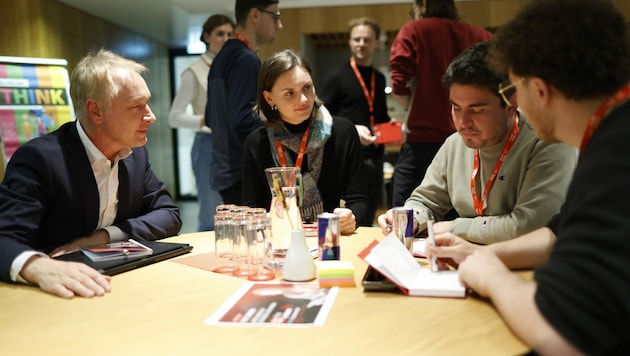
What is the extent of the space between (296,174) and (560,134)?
2.44 feet

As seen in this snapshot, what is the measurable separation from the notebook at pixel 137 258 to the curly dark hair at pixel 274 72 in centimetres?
90

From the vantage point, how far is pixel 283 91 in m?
2.61

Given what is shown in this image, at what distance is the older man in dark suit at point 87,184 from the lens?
1.76 m

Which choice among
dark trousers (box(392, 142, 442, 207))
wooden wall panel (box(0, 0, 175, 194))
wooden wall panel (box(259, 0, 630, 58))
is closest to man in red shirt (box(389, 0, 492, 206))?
dark trousers (box(392, 142, 442, 207))

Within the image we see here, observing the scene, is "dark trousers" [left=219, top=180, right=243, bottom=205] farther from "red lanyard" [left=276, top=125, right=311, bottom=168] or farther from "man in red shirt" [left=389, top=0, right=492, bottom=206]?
"man in red shirt" [left=389, top=0, right=492, bottom=206]

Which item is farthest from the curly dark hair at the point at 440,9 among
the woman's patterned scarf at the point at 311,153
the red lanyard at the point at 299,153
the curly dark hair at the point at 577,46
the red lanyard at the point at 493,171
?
the curly dark hair at the point at 577,46

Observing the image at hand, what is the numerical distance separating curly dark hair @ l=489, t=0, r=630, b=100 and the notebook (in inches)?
48.2

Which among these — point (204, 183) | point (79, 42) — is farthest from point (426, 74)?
point (79, 42)

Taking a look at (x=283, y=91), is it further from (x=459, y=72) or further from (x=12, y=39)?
(x=12, y=39)

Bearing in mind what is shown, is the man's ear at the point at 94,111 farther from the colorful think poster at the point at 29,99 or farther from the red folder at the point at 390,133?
the colorful think poster at the point at 29,99

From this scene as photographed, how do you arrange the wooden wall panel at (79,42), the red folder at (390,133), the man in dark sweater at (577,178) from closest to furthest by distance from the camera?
the man in dark sweater at (577,178) → the red folder at (390,133) → the wooden wall panel at (79,42)

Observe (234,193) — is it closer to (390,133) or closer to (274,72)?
(274,72)

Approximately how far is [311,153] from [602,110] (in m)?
1.53

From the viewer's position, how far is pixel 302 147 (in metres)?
2.55
